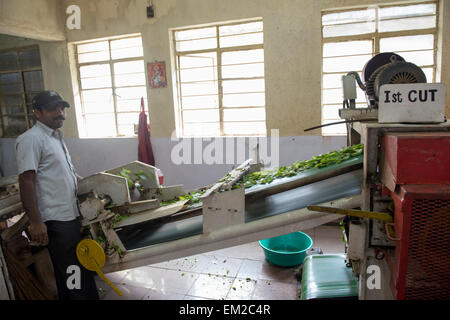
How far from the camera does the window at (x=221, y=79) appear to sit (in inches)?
190

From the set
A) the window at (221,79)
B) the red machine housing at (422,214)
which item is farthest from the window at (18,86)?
the red machine housing at (422,214)

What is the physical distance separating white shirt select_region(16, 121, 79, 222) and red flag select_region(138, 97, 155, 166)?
2898 millimetres

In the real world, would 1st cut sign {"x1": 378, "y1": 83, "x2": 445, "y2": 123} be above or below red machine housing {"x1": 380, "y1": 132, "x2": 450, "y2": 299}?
above

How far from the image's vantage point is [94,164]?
19.0 feet

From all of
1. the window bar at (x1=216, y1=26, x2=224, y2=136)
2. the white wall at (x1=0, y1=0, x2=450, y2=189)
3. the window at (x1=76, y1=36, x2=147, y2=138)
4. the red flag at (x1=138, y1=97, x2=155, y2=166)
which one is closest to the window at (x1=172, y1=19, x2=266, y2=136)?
the window bar at (x1=216, y1=26, x2=224, y2=136)

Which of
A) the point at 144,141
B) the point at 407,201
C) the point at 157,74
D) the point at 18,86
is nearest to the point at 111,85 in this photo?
the point at 157,74

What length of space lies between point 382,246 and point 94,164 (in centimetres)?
538

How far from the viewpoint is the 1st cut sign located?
1.51 meters

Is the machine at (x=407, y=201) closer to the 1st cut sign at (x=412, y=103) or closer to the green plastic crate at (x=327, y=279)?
the 1st cut sign at (x=412, y=103)

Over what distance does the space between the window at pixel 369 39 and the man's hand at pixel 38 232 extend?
3739 millimetres

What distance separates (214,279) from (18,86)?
6082 mm

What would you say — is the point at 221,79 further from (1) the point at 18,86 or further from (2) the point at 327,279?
(1) the point at 18,86

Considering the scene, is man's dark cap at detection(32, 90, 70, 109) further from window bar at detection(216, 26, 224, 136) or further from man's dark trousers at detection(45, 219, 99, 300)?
window bar at detection(216, 26, 224, 136)
